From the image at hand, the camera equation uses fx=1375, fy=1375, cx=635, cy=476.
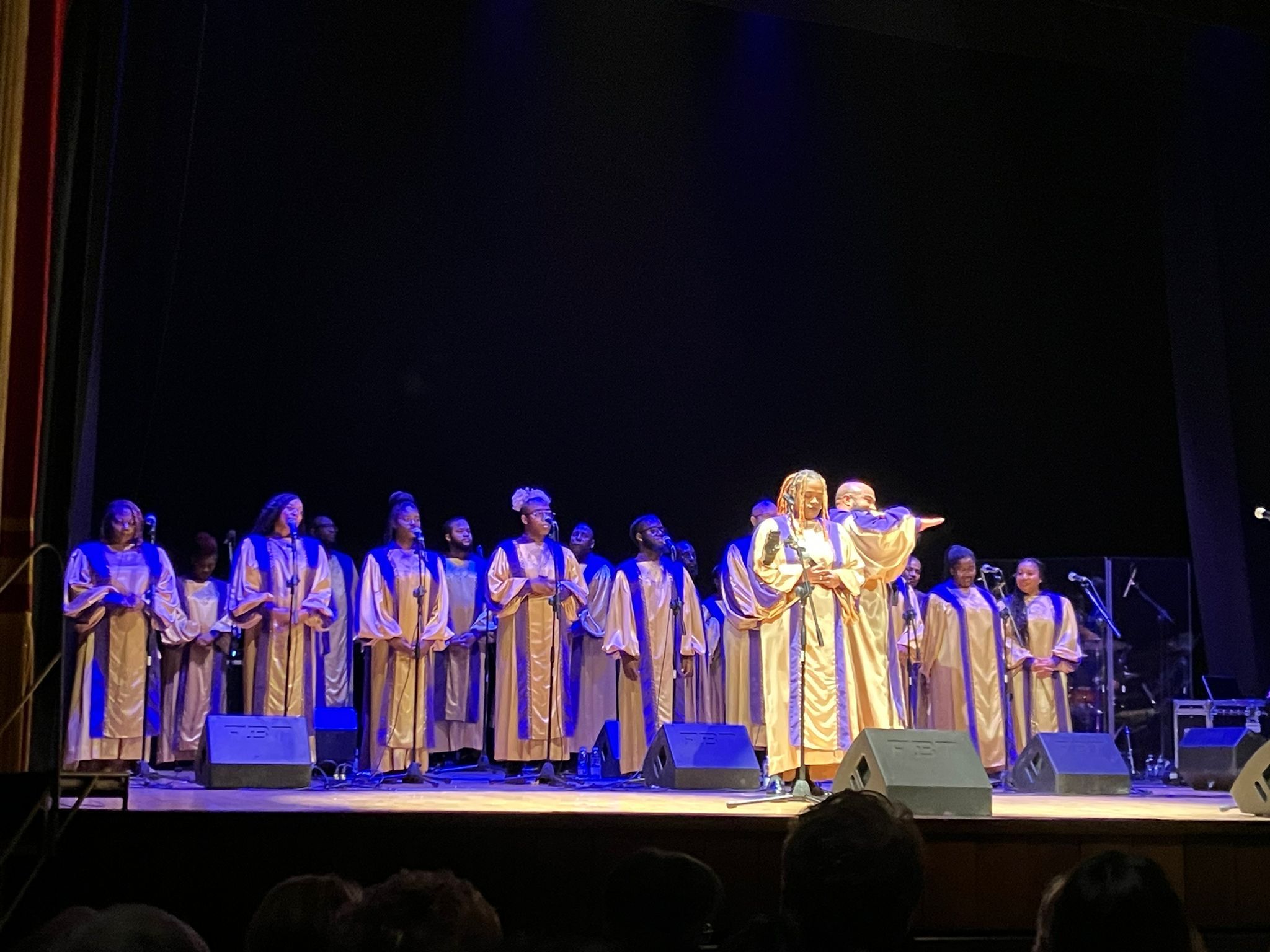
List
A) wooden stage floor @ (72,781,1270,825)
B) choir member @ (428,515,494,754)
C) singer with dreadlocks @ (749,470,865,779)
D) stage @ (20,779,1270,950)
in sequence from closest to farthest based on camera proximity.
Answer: stage @ (20,779,1270,950), wooden stage floor @ (72,781,1270,825), singer with dreadlocks @ (749,470,865,779), choir member @ (428,515,494,754)

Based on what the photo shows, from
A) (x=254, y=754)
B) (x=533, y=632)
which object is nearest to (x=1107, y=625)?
(x=533, y=632)

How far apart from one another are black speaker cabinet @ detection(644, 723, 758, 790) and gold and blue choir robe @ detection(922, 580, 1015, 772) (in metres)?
3.66

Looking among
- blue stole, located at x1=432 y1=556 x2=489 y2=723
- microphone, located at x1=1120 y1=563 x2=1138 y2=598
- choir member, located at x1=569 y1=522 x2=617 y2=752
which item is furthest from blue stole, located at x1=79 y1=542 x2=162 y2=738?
microphone, located at x1=1120 y1=563 x2=1138 y2=598

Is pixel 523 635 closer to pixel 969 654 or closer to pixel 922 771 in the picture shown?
pixel 969 654

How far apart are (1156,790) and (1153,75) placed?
5.78 metres

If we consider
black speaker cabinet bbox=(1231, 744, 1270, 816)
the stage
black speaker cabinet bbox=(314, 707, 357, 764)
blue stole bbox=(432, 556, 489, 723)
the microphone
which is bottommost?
the stage

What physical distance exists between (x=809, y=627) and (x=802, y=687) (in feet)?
1.34

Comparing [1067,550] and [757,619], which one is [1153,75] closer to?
[1067,550]

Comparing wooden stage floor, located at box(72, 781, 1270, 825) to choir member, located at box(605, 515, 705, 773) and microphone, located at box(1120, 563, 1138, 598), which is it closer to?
choir member, located at box(605, 515, 705, 773)

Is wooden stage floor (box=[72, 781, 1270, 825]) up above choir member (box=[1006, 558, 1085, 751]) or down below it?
below

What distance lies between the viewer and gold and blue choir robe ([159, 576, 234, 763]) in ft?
33.9

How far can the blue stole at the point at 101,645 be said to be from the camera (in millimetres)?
Result: 9375

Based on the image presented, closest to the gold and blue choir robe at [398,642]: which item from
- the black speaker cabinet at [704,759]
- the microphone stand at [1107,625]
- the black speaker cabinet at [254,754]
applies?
the black speaker cabinet at [254,754]

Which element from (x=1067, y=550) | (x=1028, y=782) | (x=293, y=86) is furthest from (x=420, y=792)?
(x=1067, y=550)
